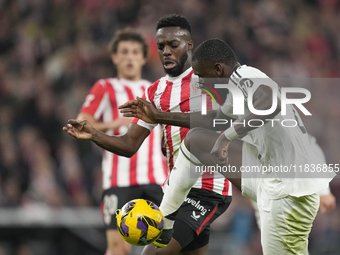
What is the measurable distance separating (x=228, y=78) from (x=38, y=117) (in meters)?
5.76

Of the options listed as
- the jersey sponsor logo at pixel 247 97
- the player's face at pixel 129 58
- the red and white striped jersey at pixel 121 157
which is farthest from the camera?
→ the player's face at pixel 129 58

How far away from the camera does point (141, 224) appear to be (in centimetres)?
360

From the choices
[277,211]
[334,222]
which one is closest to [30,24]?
[334,222]

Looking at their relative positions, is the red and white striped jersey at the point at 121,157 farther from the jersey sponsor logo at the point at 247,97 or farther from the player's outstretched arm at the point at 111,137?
the jersey sponsor logo at the point at 247,97

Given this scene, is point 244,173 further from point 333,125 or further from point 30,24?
point 30,24

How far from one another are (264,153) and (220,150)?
0.42 meters

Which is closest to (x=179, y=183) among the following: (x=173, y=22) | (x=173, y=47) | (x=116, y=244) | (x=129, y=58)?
(x=173, y=47)

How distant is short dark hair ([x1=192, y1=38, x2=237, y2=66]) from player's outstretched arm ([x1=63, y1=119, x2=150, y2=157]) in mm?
890

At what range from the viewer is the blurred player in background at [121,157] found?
5.30 meters

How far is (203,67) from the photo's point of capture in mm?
3541

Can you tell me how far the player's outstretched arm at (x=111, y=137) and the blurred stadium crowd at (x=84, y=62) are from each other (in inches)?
150

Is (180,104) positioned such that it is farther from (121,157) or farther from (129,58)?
(129,58)

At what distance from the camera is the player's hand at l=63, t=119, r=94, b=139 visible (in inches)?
144

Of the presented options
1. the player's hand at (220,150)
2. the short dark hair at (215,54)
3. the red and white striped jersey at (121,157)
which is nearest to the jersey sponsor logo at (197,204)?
the player's hand at (220,150)
